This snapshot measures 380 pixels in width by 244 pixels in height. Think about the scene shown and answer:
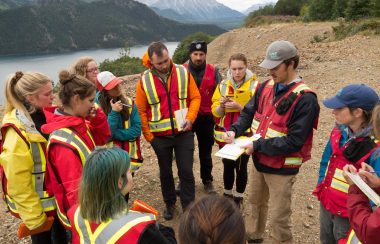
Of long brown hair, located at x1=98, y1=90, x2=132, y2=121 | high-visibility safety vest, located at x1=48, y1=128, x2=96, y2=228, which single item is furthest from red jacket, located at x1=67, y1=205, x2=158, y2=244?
long brown hair, located at x1=98, y1=90, x2=132, y2=121

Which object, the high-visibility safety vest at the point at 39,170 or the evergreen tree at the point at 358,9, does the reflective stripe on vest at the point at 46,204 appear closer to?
the high-visibility safety vest at the point at 39,170

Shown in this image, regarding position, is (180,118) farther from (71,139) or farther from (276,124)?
(71,139)

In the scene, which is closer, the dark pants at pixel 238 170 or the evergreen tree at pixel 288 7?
the dark pants at pixel 238 170

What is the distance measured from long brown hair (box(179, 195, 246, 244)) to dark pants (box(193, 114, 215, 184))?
3.24 metres

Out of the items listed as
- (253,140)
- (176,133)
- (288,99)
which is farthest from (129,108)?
(288,99)

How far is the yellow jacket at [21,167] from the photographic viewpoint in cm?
255

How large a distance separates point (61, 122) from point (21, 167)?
529mm

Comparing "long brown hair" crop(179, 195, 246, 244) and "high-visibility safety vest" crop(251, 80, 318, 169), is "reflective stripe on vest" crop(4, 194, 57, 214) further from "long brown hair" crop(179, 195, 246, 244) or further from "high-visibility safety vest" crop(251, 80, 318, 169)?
"high-visibility safety vest" crop(251, 80, 318, 169)

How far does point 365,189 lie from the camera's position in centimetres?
192

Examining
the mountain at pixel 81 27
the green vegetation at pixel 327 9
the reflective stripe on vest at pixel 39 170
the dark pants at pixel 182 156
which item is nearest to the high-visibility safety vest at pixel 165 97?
the dark pants at pixel 182 156

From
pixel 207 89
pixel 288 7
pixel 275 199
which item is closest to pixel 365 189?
pixel 275 199

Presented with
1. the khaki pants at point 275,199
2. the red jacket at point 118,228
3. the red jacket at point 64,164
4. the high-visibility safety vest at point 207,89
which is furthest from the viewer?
the high-visibility safety vest at point 207,89

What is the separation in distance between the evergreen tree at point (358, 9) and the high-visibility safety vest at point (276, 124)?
84.7 feet

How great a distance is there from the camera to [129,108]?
3.72 meters
